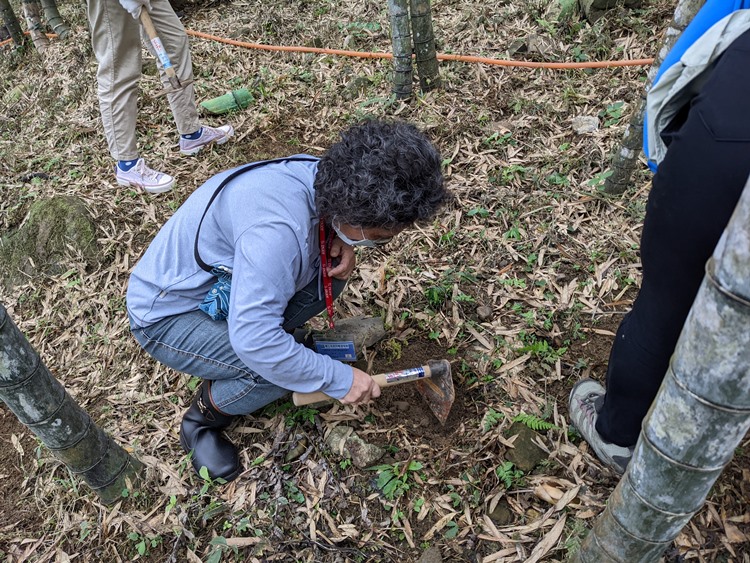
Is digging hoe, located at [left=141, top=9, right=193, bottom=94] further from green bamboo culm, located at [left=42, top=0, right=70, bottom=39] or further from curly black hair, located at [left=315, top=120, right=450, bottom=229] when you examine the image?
green bamboo culm, located at [left=42, top=0, right=70, bottom=39]

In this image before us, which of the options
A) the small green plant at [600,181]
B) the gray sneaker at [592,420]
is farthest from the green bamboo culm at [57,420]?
the small green plant at [600,181]

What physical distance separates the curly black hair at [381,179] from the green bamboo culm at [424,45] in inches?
105

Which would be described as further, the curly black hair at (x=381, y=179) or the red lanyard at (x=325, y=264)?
the red lanyard at (x=325, y=264)

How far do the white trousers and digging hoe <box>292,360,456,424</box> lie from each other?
3.01 m

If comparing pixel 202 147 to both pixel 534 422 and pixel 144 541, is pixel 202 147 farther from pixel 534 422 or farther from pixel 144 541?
pixel 534 422

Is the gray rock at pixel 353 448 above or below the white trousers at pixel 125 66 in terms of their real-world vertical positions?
below

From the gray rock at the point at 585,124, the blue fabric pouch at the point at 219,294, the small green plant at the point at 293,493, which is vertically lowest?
the small green plant at the point at 293,493

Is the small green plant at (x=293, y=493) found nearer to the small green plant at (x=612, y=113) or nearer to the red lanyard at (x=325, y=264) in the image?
the red lanyard at (x=325, y=264)

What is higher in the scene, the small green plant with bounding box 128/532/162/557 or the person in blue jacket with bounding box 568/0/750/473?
the person in blue jacket with bounding box 568/0/750/473

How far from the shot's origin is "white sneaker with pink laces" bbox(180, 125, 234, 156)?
4.77 metres

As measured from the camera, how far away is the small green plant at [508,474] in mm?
2443

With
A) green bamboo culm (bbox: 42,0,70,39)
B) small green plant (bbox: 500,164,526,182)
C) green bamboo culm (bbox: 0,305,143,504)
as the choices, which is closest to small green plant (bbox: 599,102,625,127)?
small green plant (bbox: 500,164,526,182)

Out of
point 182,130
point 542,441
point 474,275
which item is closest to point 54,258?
point 182,130

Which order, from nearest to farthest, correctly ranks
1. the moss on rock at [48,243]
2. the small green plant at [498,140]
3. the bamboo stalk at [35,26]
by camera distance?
the moss on rock at [48,243]
the small green plant at [498,140]
the bamboo stalk at [35,26]
